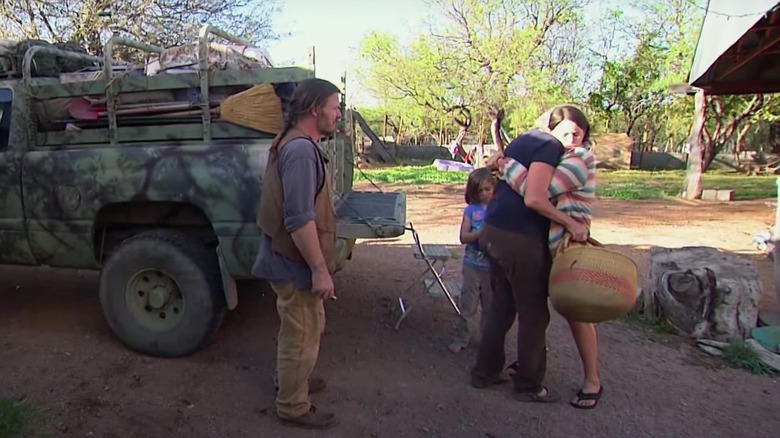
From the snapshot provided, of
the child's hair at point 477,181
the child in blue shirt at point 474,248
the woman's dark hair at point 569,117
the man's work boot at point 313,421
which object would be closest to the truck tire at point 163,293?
the man's work boot at point 313,421

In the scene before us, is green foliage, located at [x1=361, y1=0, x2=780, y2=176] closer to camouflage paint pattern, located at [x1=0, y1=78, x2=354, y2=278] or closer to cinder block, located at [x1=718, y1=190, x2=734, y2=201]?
cinder block, located at [x1=718, y1=190, x2=734, y2=201]

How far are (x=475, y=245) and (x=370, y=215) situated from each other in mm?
746

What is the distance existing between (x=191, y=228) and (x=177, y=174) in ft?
1.51

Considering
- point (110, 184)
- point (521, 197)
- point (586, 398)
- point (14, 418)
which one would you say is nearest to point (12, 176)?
point (110, 184)

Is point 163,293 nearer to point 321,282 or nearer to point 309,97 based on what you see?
point 321,282

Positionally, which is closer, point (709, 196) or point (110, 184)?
point (110, 184)

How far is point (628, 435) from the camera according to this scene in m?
3.25

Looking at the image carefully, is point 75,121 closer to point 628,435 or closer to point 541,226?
point 541,226

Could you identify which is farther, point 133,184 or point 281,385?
point 133,184

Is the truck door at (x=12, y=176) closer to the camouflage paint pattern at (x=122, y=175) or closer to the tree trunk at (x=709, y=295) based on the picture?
the camouflage paint pattern at (x=122, y=175)

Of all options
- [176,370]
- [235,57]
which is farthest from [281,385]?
[235,57]

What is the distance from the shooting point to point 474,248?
14.0 feet

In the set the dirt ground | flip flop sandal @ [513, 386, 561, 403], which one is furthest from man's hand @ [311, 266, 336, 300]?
flip flop sandal @ [513, 386, 561, 403]

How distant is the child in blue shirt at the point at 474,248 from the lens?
4.23 m
